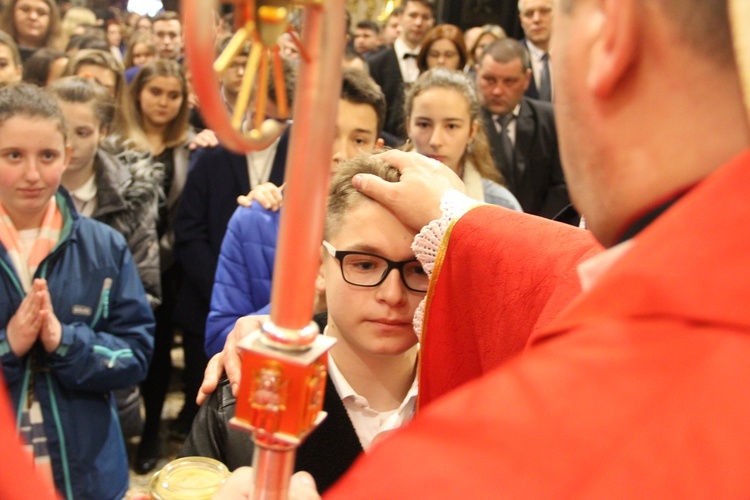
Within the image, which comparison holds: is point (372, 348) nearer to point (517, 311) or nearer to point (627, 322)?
point (517, 311)

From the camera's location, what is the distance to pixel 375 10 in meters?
10.2

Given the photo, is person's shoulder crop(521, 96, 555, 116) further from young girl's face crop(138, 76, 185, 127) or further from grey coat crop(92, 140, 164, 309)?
grey coat crop(92, 140, 164, 309)

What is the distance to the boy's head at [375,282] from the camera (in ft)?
5.45

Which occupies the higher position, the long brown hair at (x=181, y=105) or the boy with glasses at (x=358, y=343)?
the long brown hair at (x=181, y=105)

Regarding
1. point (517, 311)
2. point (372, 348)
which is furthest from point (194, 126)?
point (517, 311)

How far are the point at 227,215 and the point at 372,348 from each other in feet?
5.88

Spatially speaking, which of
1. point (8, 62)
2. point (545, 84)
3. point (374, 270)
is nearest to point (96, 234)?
point (374, 270)

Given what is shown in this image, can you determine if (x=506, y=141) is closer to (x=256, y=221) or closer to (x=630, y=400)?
(x=256, y=221)

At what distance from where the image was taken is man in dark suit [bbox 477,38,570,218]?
13.4ft

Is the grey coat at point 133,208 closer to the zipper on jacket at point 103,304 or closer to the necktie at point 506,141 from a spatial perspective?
the zipper on jacket at point 103,304

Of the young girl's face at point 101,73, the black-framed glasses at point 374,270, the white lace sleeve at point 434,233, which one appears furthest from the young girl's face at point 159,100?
the white lace sleeve at point 434,233

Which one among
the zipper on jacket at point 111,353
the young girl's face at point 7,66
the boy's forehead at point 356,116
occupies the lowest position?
the zipper on jacket at point 111,353

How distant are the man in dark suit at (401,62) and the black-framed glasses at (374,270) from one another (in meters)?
3.11

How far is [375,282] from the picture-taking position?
168cm
